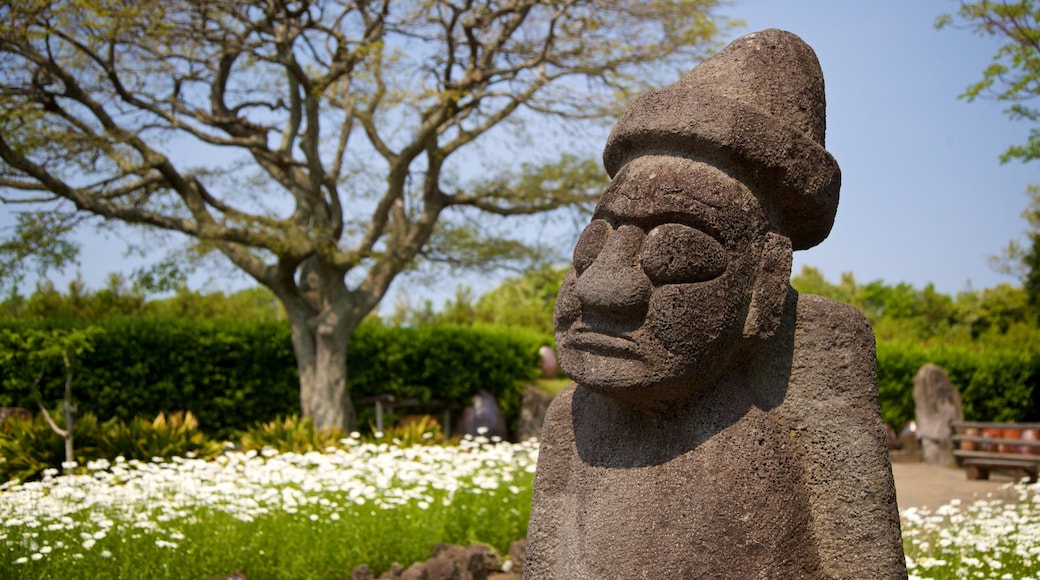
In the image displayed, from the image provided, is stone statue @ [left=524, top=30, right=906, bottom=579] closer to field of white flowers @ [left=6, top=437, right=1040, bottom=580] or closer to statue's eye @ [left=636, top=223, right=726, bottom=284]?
statue's eye @ [left=636, top=223, right=726, bottom=284]

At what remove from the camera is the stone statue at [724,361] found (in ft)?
7.88

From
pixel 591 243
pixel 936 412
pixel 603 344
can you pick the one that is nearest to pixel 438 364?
pixel 936 412

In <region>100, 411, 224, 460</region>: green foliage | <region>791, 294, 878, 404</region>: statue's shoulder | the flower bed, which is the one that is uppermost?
<region>791, 294, 878, 404</region>: statue's shoulder

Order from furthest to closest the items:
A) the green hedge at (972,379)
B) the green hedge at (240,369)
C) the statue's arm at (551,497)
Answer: the green hedge at (972,379)
the green hedge at (240,369)
the statue's arm at (551,497)

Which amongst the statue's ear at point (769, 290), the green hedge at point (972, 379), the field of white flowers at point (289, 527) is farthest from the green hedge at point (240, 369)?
the statue's ear at point (769, 290)

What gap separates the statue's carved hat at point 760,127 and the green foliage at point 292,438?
8.91m

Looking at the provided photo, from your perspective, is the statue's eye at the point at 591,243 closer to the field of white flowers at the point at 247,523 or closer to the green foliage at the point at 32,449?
the field of white flowers at the point at 247,523

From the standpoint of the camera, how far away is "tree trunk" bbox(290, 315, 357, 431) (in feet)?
44.4

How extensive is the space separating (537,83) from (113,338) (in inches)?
296

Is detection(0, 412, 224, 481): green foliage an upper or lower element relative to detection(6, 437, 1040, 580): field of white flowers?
upper

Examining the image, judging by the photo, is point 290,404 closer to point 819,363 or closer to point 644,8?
point 644,8

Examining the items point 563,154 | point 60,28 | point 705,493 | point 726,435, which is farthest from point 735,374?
point 563,154

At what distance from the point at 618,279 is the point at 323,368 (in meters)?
11.7

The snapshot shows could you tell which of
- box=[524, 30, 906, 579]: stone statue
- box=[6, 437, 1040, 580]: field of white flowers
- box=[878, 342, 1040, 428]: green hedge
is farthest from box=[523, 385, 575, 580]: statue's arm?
box=[878, 342, 1040, 428]: green hedge
